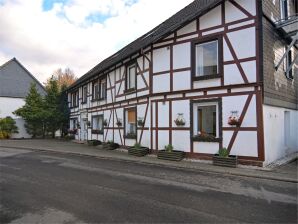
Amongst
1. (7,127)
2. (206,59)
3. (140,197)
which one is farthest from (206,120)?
(7,127)

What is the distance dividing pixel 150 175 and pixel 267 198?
344 cm

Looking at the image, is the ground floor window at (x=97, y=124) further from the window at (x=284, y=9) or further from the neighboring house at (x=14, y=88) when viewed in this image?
the window at (x=284, y=9)

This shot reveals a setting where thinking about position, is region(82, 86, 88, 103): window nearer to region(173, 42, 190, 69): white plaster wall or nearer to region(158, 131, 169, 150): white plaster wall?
region(158, 131, 169, 150): white plaster wall

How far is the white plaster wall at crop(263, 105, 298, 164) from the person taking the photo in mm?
9625

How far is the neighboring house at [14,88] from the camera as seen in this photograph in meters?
27.5

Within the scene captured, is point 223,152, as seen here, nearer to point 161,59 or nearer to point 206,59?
point 206,59

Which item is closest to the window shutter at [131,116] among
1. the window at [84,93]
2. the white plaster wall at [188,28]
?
the white plaster wall at [188,28]

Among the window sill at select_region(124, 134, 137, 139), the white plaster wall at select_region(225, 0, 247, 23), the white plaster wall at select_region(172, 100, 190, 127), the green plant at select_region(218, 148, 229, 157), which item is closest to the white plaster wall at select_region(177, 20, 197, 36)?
the white plaster wall at select_region(225, 0, 247, 23)

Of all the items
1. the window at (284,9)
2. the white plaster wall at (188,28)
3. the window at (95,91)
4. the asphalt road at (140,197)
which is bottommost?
the asphalt road at (140,197)

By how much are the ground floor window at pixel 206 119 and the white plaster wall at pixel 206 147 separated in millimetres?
238

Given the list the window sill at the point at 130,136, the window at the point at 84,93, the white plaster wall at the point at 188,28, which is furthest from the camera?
the window at the point at 84,93

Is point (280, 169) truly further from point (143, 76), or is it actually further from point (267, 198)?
point (143, 76)

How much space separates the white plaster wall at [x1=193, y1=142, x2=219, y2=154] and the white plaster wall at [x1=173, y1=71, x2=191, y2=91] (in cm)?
247

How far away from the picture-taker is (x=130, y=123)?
579 inches
